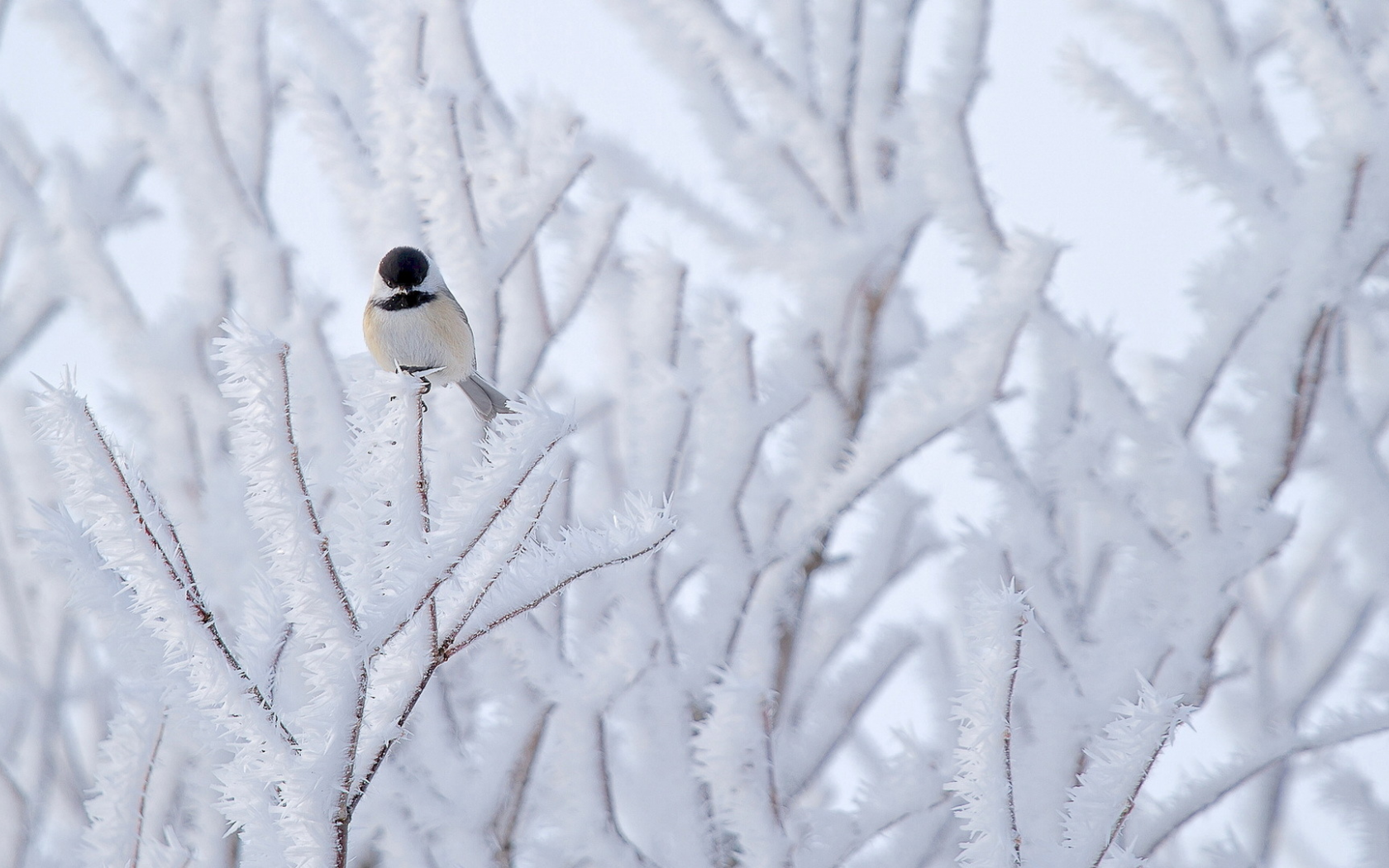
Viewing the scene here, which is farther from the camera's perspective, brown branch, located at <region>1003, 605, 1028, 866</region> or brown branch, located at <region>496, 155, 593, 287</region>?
brown branch, located at <region>496, 155, 593, 287</region>

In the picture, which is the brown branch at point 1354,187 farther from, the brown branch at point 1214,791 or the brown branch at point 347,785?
the brown branch at point 347,785

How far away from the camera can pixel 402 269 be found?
1.59 m

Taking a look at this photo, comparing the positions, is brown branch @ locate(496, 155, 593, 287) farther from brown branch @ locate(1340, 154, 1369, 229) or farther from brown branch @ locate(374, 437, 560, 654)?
brown branch @ locate(1340, 154, 1369, 229)

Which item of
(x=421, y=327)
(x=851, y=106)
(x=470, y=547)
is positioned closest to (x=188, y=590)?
(x=470, y=547)

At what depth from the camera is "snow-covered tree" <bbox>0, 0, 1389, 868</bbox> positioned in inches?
35.2

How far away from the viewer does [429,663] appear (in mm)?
890

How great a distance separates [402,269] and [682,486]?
62 centimetres

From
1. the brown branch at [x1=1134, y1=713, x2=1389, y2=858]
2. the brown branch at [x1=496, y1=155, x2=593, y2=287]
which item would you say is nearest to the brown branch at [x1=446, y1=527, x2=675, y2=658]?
the brown branch at [x1=1134, y1=713, x2=1389, y2=858]

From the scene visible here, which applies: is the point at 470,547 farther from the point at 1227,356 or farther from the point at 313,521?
the point at 1227,356

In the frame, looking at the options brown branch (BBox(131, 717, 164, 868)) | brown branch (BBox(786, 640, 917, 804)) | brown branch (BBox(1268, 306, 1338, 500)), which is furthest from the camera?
brown branch (BBox(786, 640, 917, 804))

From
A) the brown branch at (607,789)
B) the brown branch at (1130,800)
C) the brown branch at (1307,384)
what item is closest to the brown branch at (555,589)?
the brown branch at (1130,800)

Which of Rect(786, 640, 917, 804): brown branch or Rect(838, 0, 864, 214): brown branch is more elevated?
Rect(838, 0, 864, 214): brown branch

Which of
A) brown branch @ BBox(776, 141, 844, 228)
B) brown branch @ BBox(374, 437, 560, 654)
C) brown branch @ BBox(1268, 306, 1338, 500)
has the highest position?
brown branch @ BBox(776, 141, 844, 228)

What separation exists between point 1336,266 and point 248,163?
1.82 metres
